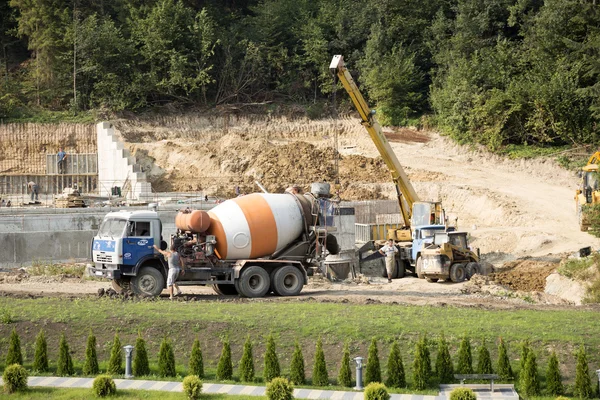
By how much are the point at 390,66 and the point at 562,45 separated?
12443mm

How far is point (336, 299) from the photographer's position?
2659cm

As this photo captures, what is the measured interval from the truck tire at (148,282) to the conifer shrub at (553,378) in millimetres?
13268

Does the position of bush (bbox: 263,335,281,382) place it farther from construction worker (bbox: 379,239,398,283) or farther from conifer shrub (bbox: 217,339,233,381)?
construction worker (bbox: 379,239,398,283)

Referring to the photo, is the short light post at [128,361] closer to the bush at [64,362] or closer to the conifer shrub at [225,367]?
the bush at [64,362]

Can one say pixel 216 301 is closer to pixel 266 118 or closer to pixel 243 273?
pixel 243 273

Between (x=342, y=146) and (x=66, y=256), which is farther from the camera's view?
(x=342, y=146)

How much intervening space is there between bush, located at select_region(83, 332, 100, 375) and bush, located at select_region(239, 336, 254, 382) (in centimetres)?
295

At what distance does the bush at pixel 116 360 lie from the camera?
1772cm

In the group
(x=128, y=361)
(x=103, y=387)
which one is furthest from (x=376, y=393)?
(x=128, y=361)

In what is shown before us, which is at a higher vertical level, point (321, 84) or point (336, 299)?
point (321, 84)

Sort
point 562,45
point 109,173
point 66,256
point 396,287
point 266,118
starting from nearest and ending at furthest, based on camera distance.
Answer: point 396,287 → point 66,256 → point 109,173 → point 562,45 → point 266,118

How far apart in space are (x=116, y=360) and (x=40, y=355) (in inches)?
65.5

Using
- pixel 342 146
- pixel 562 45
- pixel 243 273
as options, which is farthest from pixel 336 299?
pixel 562 45

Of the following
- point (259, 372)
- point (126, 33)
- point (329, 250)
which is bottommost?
point (259, 372)
